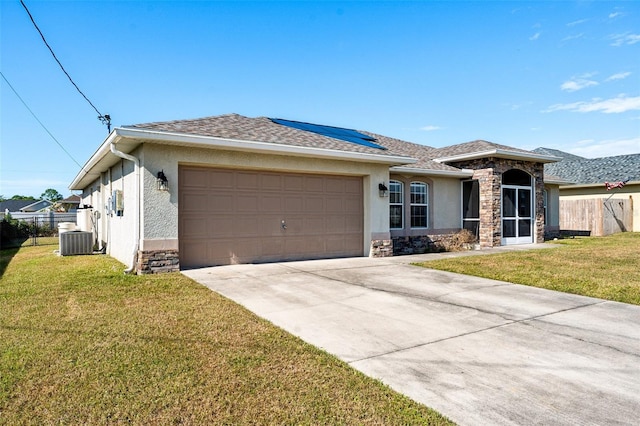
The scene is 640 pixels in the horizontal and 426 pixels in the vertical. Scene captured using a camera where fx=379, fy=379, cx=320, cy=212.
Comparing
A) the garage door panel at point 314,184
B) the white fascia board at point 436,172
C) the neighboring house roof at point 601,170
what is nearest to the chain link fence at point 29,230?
the garage door panel at point 314,184

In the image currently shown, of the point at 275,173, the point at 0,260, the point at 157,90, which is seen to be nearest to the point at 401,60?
the point at 275,173

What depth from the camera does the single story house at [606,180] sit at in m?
22.7

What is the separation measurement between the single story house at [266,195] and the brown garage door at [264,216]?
1.1 inches

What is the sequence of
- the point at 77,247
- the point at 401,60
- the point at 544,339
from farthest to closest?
the point at 401,60
the point at 77,247
the point at 544,339

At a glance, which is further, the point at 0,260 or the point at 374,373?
the point at 0,260

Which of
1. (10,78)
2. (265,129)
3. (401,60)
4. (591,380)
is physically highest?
(401,60)

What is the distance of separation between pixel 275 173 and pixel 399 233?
5.41m

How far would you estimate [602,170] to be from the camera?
2525cm

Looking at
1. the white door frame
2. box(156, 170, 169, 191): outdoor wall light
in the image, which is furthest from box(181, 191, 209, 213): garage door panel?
the white door frame

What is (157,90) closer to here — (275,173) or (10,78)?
(10,78)

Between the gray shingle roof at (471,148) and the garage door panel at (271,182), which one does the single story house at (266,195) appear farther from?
the gray shingle roof at (471,148)

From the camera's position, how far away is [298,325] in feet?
16.2

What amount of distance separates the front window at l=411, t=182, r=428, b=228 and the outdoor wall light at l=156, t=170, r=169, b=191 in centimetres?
872

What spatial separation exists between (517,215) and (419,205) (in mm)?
4643
